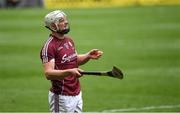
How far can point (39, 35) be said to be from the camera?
30.1 meters

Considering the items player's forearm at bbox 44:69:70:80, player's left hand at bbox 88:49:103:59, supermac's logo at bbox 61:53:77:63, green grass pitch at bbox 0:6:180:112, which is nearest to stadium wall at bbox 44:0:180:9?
green grass pitch at bbox 0:6:180:112

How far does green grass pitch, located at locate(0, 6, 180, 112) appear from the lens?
648 inches

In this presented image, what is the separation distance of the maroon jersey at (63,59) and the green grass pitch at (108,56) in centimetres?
435

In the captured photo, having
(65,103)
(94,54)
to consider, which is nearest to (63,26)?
(94,54)

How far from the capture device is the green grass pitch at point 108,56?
54.0ft

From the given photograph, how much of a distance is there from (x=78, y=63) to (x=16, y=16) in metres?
26.6

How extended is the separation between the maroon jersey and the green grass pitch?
4345 mm

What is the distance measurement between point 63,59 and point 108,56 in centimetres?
1309

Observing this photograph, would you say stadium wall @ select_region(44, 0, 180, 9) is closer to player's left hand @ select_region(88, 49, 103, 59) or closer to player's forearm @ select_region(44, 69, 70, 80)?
player's left hand @ select_region(88, 49, 103, 59)

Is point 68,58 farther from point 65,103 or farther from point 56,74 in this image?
point 65,103

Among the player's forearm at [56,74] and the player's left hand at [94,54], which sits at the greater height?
the player's left hand at [94,54]

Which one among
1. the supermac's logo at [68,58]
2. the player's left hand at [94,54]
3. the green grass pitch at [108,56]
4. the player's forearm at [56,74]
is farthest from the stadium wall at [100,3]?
the player's forearm at [56,74]

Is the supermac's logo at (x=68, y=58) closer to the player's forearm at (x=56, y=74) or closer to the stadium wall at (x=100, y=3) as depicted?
the player's forearm at (x=56, y=74)

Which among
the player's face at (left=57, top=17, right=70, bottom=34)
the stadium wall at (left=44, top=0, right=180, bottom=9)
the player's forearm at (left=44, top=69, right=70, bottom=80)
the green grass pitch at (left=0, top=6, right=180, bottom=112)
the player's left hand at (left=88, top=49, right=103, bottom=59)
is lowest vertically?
the stadium wall at (left=44, top=0, right=180, bottom=9)
